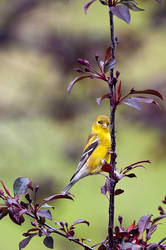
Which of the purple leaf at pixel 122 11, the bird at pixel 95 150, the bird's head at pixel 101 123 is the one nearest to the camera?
the purple leaf at pixel 122 11

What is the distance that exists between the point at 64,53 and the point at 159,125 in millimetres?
1159

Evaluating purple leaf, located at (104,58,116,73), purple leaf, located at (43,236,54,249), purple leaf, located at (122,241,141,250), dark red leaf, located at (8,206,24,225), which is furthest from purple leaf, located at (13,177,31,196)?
purple leaf, located at (104,58,116,73)

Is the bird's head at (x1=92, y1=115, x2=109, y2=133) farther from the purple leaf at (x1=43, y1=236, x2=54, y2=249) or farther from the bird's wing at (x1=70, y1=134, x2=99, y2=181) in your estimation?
the purple leaf at (x1=43, y1=236, x2=54, y2=249)

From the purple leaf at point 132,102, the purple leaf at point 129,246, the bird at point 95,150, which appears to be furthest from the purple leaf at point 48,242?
the bird at point 95,150

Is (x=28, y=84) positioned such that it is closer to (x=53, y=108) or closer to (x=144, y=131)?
(x=53, y=108)

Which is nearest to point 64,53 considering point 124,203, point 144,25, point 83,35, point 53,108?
point 83,35

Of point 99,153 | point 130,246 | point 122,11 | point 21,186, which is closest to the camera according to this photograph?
point 122,11

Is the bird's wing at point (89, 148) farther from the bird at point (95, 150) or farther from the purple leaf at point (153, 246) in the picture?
the purple leaf at point (153, 246)

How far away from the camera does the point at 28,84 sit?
5004mm

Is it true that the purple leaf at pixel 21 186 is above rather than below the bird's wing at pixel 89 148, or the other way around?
above

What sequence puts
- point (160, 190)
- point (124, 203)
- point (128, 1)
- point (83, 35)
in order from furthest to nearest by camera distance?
point (160, 190), point (124, 203), point (83, 35), point (128, 1)

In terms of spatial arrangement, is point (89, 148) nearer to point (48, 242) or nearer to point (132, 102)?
point (48, 242)

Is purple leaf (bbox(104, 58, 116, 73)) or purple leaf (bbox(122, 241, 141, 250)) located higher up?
purple leaf (bbox(104, 58, 116, 73))

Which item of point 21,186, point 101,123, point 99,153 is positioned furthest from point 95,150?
point 21,186
